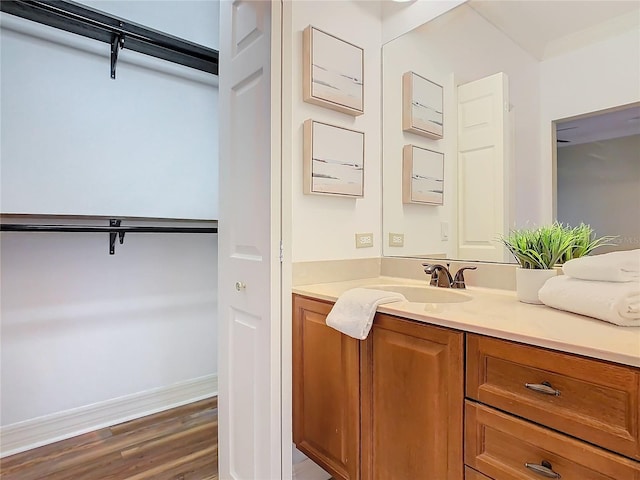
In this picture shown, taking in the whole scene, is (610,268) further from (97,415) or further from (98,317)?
(97,415)

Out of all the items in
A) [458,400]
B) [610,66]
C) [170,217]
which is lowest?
[458,400]

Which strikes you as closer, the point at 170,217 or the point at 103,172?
the point at 103,172

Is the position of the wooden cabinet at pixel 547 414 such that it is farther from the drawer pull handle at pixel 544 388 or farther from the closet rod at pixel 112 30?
the closet rod at pixel 112 30

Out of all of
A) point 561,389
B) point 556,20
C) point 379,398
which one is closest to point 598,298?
point 561,389

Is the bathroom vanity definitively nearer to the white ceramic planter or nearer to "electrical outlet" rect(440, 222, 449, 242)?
the white ceramic planter

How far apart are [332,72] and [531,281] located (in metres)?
1.19

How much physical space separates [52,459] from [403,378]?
1.76 meters

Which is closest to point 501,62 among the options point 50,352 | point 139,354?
point 139,354

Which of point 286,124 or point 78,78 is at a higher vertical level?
point 78,78

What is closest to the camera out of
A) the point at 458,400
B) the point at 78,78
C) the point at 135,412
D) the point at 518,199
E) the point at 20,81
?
the point at 458,400

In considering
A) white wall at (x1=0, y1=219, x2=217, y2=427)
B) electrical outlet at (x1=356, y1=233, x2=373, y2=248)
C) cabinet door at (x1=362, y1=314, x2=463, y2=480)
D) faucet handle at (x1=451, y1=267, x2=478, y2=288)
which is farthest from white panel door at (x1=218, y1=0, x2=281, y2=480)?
white wall at (x1=0, y1=219, x2=217, y2=427)

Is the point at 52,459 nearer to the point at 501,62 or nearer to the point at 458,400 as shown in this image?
the point at 458,400

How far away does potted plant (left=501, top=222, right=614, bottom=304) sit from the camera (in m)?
1.20

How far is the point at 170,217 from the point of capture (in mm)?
2225
